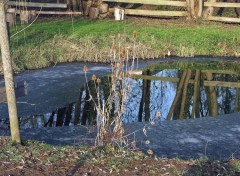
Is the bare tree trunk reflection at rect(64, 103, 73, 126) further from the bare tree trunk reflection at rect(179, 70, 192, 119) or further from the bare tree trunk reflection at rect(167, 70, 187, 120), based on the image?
the bare tree trunk reflection at rect(179, 70, 192, 119)

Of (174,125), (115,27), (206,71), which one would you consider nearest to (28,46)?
(115,27)

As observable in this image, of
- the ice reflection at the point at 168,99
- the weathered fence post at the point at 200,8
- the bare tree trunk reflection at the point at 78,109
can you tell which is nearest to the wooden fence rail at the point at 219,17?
the weathered fence post at the point at 200,8

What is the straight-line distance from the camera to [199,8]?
1853 cm

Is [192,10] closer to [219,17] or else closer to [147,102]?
[219,17]

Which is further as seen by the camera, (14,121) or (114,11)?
(114,11)

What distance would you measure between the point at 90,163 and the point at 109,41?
33.8ft

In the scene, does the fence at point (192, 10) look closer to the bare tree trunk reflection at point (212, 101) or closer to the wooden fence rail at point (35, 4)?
the wooden fence rail at point (35, 4)

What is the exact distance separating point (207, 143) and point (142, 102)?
3.20 meters

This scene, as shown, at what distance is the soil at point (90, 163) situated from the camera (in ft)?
17.1

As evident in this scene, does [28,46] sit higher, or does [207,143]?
[28,46]

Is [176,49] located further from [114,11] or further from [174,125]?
[174,125]

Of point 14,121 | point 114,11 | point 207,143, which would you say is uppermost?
point 114,11

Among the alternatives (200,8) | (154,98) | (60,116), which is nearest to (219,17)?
(200,8)

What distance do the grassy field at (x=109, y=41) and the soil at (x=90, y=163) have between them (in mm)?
7592
